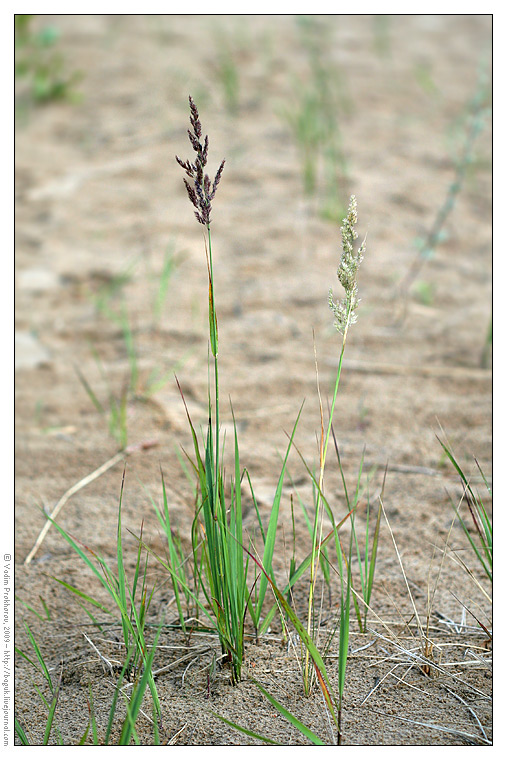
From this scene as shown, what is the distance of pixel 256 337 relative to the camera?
262cm

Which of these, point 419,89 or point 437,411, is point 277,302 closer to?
point 437,411

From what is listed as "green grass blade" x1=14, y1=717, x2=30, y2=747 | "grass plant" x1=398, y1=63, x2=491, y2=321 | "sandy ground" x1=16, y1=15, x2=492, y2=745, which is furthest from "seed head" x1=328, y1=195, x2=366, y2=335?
"grass plant" x1=398, y1=63, x2=491, y2=321

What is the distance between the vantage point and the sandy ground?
1.22m

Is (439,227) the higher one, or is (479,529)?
(439,227)

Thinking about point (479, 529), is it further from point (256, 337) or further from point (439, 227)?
point (439, 227)

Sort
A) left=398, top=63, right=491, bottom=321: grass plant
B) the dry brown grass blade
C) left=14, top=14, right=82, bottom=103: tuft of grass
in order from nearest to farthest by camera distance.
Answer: the dry brown grass blade
left=398, top=63, right=491, bottom=321: grass plant
left=14, top=14, right=82, bottom=103: tuft of grass

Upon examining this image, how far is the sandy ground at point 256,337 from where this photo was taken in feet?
4.01

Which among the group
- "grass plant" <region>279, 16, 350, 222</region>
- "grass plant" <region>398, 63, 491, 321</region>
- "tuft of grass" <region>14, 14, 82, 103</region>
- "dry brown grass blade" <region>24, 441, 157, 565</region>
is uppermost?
"tuft of grass" <region>14, 14, 82, 103</region>

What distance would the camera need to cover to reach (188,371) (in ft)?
8.01

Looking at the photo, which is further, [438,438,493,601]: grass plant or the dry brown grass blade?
the dry brown grass blade

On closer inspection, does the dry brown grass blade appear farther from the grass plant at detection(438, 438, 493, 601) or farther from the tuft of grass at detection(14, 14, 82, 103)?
the tuft of grass at detection(14, 14, 82, 103)

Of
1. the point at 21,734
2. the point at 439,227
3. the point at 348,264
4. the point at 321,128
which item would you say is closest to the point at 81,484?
the point at 21,734

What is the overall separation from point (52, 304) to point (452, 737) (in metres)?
2.30

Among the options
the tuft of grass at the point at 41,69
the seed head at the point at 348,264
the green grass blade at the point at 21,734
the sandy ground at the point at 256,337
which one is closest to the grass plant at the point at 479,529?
the sandy ground at the point at 256,337
